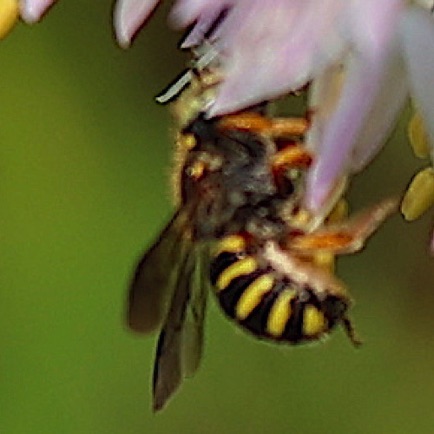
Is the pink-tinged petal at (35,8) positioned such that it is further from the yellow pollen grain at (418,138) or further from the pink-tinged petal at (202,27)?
the yellow pollen grain at (418,138)

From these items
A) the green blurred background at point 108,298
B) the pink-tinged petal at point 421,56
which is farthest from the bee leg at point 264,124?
the green blurred background at point 108,298

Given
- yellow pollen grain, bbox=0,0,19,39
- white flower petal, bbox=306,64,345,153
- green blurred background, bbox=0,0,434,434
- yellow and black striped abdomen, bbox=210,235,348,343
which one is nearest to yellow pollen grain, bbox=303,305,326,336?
yellow and black striped abdomen, bbox=210,235,348,343

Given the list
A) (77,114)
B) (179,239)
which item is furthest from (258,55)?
(77,114)

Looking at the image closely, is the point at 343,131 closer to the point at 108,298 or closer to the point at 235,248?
the point at 235,248

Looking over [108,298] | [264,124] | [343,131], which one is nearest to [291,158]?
[264,124]

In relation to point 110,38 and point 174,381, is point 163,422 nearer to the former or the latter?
point 110,38

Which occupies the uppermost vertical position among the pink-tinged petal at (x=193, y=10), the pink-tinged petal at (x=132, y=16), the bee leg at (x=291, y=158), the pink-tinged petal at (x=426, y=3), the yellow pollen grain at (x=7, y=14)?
the yellow pollen grain at (x=7, y=14)

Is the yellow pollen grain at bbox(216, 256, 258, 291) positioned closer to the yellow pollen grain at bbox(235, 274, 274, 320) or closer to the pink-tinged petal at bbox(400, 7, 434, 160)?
the yellow pollen grain at bbox(235, 274, 274, 320)
